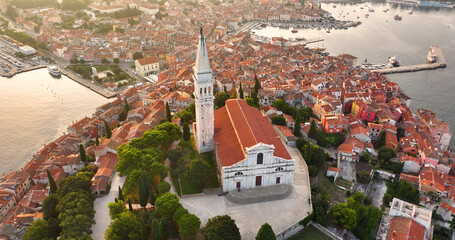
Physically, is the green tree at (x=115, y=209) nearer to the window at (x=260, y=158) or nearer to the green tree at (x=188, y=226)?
the green tree at (x=188, y=226)

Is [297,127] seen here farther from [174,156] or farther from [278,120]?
[174,156]

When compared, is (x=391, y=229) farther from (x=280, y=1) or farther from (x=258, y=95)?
(x=280, y=1)

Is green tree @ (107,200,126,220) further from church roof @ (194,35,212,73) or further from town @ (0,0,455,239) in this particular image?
church roof @ (194,35,212,73)

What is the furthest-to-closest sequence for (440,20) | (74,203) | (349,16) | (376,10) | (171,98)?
1. (376,10)
2. (349,16)
3. (440,20)
4. (171,98)
5. (74,203)

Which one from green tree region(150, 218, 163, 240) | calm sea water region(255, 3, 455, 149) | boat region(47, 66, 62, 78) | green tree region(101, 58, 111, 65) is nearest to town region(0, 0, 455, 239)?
green tree region(150, 218, 163, 240)

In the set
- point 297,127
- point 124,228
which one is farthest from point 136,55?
point 124,228

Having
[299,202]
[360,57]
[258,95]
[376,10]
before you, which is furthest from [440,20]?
[299,202]

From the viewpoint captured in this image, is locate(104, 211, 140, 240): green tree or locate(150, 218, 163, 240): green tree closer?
locate(150, 218, 163, 240): green tree
